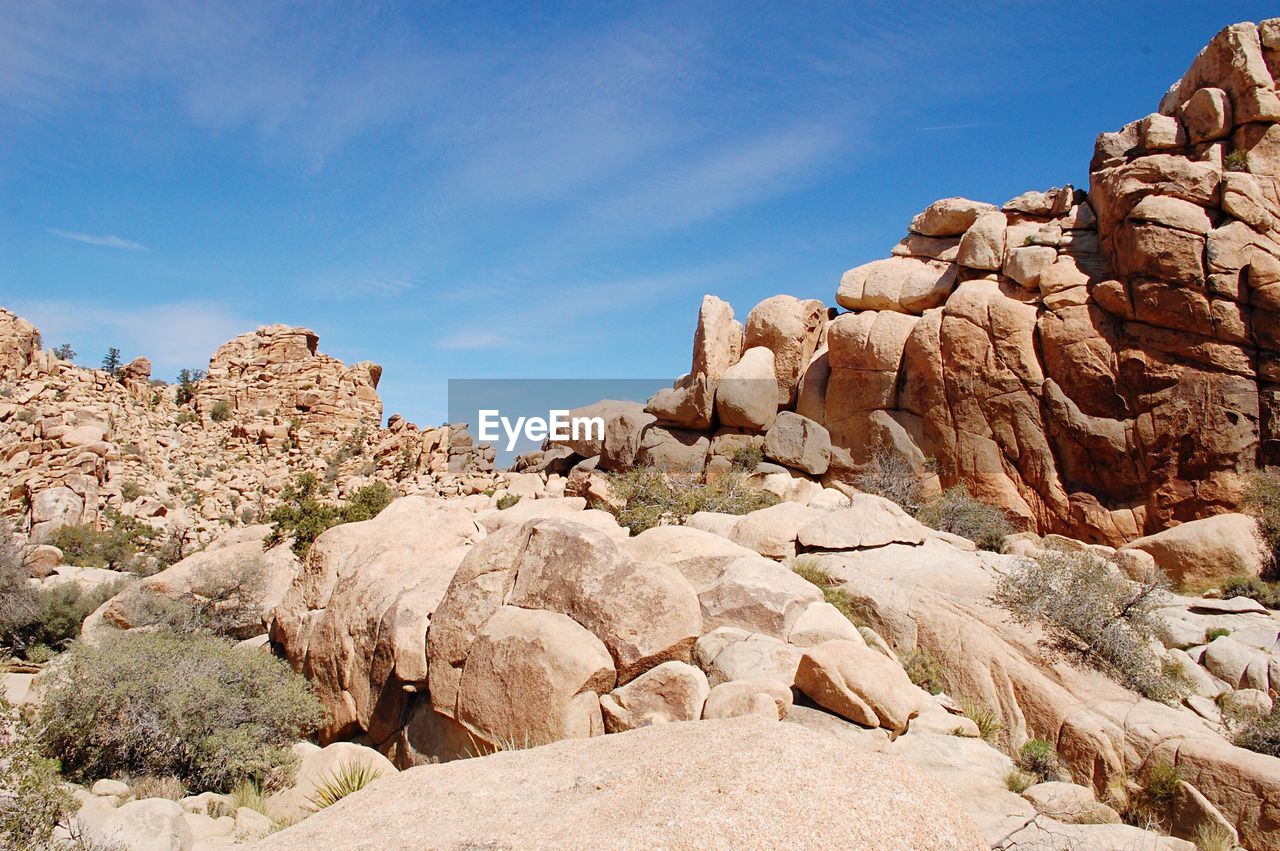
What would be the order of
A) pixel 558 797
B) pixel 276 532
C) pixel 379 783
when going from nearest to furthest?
pixel 558 797
pixel 379 783
pixel 276 532

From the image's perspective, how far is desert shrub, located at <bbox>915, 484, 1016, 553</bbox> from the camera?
62.1ft

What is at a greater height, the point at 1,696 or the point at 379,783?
the point at 1,696

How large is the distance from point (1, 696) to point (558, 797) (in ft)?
20.8

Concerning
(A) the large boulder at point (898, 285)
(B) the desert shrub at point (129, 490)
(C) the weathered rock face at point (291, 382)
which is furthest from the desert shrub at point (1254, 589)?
(B) the desert shrub at point (129, 490)

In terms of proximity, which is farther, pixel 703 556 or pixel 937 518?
pixel 937 518

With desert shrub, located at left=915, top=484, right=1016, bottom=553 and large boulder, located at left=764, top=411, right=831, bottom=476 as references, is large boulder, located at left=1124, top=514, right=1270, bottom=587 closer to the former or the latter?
desert shrub, located at left=915, top=484, right=1016, bottom=553

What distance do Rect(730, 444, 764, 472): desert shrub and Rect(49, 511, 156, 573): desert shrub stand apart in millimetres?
18171

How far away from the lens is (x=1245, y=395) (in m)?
20.8

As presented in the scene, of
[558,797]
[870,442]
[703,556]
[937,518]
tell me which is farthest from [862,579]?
[870,442]

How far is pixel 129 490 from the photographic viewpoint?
27.4 meters

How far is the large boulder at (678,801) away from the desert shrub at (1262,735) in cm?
617

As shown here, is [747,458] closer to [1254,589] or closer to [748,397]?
[748,397]

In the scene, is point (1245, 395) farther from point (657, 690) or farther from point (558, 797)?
point (558, 797)

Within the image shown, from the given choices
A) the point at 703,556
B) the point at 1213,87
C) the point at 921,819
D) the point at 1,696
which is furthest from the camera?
the point at 1213,87
